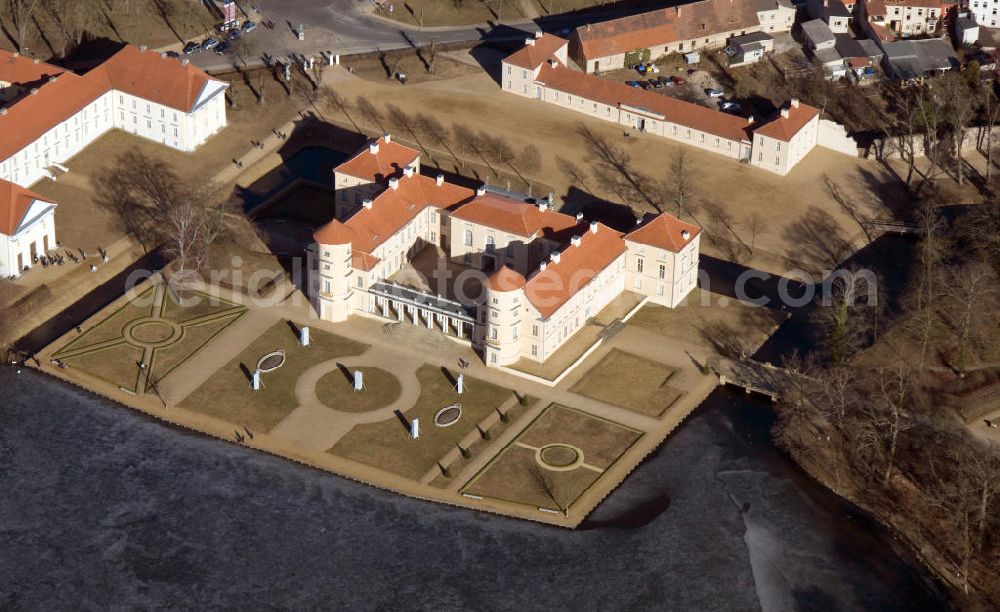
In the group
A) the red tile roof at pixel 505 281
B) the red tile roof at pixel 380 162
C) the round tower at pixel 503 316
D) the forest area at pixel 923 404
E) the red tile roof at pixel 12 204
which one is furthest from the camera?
the red tile roof at pixel 380 162

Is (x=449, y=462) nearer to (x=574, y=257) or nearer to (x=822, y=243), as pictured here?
(x=574, y=257)

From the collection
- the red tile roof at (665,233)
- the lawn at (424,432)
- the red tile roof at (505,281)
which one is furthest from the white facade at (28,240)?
the red tile roof at (665,233)

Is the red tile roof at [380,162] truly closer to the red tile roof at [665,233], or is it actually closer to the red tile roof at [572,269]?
the red tile roof at [572,269]

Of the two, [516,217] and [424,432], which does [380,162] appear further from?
[424,432]

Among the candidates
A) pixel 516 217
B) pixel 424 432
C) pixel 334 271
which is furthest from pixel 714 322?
pixel 334 271

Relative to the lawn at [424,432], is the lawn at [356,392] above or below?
above

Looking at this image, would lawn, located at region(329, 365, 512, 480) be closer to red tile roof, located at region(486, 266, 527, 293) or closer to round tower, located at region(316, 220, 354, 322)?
red tile roof, located at region(486, 266, 527, 293)

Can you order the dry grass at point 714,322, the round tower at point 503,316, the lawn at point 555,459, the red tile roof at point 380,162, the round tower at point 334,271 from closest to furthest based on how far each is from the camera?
the lawn at point 555,459, the round tower at point 503,316, the round tower at point 334,271, the dry grass at point 714,322, the red tile roof at point 380,162
